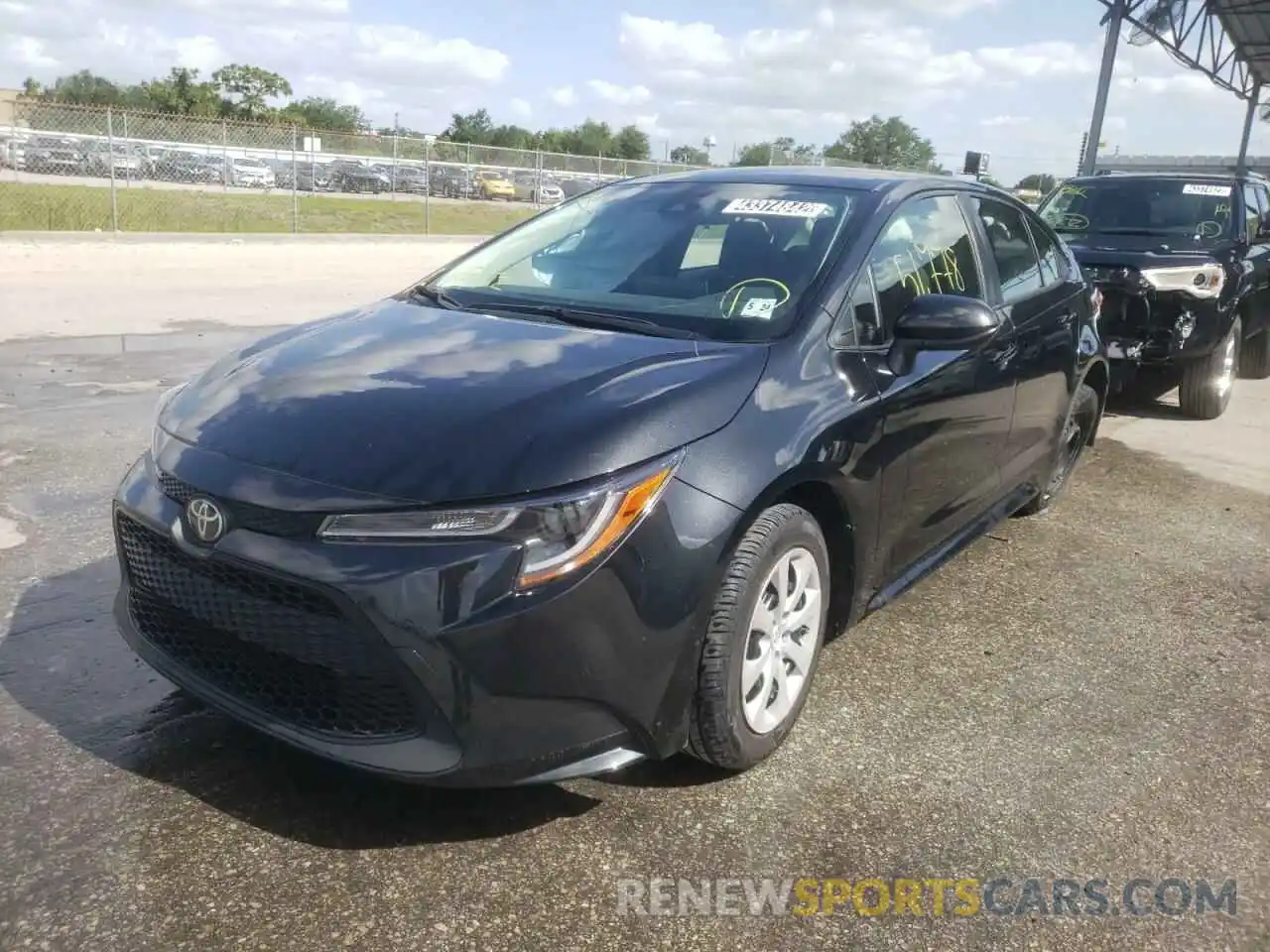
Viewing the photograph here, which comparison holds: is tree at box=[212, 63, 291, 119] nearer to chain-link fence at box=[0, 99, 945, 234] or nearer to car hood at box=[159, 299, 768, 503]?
chain-link fence at box=[0, 99, 945, 234]

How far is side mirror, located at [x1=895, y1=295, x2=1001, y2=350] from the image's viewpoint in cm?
328

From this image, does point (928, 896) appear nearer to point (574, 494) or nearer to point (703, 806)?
point (703, 806)

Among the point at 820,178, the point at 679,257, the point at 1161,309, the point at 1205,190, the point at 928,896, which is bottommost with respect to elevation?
the point at 928,896

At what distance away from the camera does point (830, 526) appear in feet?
10.4

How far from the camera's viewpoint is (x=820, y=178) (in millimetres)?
3945

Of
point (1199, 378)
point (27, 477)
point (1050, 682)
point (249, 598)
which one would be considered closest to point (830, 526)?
point (1050, 682)

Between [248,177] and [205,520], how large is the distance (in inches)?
974

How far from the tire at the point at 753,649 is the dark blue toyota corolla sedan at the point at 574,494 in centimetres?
1

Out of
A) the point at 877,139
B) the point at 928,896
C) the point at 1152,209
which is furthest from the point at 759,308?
the point at 877,139

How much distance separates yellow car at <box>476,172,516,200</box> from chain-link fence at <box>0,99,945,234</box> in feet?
0.12

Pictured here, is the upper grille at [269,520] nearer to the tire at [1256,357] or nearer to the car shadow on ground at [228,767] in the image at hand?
the car shadow on ground at [228,767]

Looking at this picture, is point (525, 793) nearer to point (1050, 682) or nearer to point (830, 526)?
point (830, 526)

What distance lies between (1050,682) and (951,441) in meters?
0.88

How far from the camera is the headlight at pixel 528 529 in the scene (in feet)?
7.63
